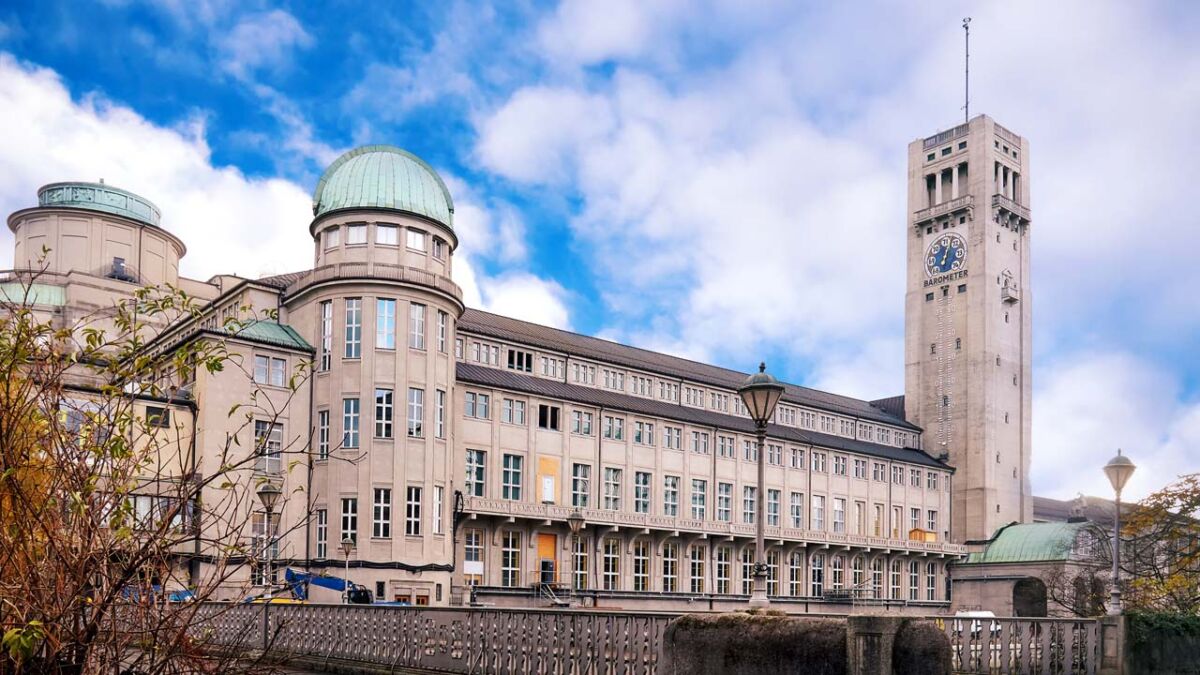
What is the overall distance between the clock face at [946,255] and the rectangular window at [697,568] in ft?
128

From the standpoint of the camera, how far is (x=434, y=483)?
53688 millimetres

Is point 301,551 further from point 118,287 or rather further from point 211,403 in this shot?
point 118,287

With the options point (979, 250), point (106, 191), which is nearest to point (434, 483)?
point (106, 191)

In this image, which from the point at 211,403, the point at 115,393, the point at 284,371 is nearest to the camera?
the point at 115,393

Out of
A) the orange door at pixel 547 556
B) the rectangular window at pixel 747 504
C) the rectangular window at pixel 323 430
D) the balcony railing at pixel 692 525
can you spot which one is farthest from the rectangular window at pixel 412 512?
the rectangular window at pixel 747 504

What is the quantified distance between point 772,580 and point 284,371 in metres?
39.3

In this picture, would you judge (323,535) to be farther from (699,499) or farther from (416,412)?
(699,499)

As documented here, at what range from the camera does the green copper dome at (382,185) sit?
178 feet

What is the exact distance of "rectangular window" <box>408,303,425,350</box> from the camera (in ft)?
177

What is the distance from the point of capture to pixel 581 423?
66.0 meters

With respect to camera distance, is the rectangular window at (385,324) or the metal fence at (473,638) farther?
the rectangular window at (385,324)

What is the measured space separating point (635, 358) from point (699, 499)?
11436 millimetres

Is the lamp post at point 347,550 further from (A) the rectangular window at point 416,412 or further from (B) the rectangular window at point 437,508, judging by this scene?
(A) the rectangular window at point 416,412

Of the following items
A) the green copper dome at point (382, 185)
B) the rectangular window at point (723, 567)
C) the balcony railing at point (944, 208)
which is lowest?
the rectangular window at point (723, 567)
